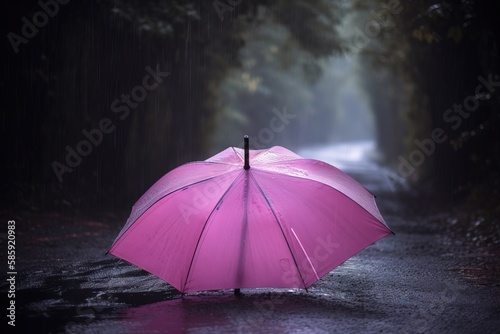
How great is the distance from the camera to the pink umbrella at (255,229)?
570 cm

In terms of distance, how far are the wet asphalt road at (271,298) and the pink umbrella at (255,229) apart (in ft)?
1.29

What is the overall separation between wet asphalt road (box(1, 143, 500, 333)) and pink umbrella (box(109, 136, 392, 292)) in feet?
1.29

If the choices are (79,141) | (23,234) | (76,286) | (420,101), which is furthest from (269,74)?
(76,286)

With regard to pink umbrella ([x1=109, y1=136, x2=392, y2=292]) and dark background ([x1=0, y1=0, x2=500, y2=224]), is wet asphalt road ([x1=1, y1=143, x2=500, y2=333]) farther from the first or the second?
dark background ([x1=0, y1=0, x2=500, y2=224])

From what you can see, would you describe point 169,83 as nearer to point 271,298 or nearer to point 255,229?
point 271,298

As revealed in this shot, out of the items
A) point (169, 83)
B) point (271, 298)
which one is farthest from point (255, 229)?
point (169, 83)

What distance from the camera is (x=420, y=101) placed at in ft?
73.9

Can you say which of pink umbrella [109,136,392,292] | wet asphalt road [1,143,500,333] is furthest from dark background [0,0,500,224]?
pink umbrella [109,136,392,292]

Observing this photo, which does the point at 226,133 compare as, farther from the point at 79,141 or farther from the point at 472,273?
the point at 472,273

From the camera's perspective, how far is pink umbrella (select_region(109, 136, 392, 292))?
5.70m

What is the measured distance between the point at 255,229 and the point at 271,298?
3.32ft

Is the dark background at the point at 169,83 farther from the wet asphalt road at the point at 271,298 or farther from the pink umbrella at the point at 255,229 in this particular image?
the pink umbrella at the point at 255,229

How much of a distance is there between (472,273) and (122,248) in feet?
15.0

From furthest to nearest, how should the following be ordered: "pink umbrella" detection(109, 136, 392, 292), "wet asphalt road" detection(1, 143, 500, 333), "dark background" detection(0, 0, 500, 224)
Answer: "dark background" detection(0, 0, 500, 224)
"pink umbrella" detection(109, 136, 392, 292)
"wet asphalt road" detection(1, 143, 500, 333)
